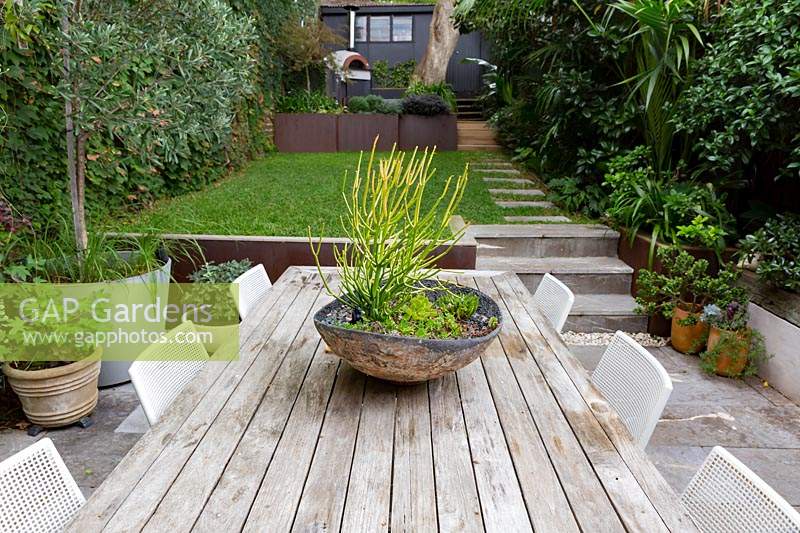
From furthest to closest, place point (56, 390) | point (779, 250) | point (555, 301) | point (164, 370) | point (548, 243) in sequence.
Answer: point (548, 243) → point (779, 250) → point (56, 390) → point (555, 301) → point (164, 370)

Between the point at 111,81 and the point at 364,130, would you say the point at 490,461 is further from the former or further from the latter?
the point at 364,130

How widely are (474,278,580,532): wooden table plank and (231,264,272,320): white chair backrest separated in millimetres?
1139

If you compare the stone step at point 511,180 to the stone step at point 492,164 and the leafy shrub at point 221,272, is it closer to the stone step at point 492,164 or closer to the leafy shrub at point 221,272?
the stone step at point 492,164

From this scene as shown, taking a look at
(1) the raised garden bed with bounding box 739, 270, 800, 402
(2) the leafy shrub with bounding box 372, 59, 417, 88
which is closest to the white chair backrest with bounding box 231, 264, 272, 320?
(1) the raised garden bed with bounding box 739, 270, 800, 402

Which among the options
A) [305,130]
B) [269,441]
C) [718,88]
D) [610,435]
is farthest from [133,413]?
[305,130]

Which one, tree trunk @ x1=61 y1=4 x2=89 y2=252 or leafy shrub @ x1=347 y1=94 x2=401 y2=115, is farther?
leafy shrub @ x1=347 y1=94 x2=401 y2=115

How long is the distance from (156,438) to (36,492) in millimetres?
239

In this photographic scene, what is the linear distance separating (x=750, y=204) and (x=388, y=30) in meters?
14.3

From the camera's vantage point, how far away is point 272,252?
3859mm

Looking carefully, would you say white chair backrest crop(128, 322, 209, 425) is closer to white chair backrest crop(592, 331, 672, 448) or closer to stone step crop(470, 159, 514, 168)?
white chair backrest crop(592, 331, 672, 448)

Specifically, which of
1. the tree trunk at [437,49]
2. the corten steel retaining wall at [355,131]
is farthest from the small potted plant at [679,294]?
the tree trunk at [437,49]

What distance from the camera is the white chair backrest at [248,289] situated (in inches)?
95.9

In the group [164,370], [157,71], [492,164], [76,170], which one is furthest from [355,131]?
[164,370]

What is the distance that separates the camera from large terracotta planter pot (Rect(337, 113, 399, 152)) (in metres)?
9.73
